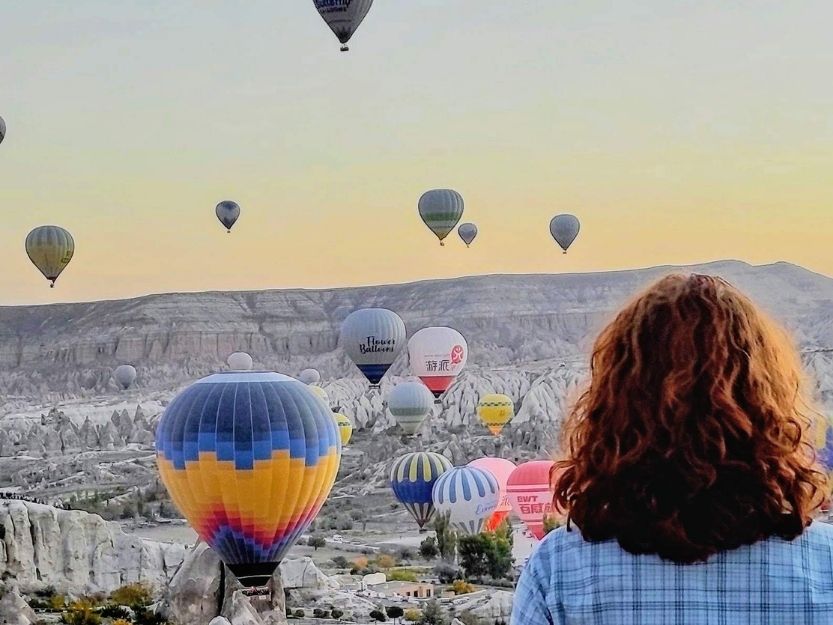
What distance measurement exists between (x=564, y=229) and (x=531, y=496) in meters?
17.9

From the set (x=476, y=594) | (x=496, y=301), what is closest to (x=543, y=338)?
(x=496, y=301)

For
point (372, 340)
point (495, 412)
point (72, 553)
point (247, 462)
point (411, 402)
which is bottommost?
point (72, 553)

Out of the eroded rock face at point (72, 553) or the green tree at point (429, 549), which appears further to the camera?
the green tree at point (429, 549)

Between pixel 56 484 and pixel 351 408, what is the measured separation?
53.5ft

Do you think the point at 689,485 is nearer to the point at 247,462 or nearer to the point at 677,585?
the point at 677,585

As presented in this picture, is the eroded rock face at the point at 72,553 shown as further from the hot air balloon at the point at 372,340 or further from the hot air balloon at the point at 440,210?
the hot air balloon at the point at 440,210

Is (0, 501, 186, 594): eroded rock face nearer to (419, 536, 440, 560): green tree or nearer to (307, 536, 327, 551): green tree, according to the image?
(419, 536, 440, 560): green tree

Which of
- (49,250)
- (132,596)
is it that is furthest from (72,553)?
(49,250)

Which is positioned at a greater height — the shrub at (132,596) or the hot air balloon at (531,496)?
the hot air balloon at (531,496)

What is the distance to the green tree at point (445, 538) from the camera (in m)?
17.8

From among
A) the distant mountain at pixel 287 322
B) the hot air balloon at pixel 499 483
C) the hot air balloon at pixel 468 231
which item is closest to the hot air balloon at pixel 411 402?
the hot air balloon at pixel 499 483

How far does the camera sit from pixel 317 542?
2042 cm

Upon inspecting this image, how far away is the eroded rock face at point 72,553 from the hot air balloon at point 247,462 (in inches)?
150

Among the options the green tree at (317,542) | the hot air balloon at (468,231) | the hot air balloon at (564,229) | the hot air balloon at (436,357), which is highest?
the hot air balloon at (468,231)
